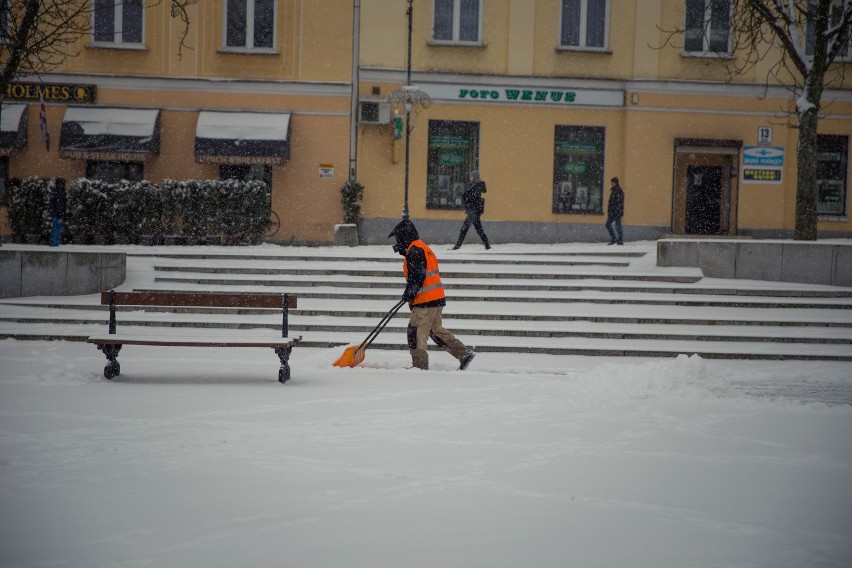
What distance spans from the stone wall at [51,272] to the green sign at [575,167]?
13.6 m

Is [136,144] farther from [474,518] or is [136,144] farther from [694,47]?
[474,518]

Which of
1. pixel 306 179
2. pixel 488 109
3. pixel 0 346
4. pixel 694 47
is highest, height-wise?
pixel 694 47

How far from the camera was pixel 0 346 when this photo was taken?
12.6 m

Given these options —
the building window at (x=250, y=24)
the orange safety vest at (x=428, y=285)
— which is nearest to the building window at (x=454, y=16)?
the building window at (x=250, y=24)

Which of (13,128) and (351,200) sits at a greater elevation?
(13,128)

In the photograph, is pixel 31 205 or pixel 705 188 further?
pixel 705 188

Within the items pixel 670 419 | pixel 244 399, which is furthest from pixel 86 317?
pixel 670 419

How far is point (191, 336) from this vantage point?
11.4 m

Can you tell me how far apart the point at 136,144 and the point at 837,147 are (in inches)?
752

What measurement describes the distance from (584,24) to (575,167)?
392cm

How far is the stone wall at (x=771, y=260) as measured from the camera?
55.0 feet

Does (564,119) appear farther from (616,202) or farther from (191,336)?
(191,336)

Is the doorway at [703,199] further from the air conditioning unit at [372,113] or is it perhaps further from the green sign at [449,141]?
the air conditioning unit at [372,113]

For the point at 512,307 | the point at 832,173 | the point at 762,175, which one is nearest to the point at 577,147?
the point at 762,175
